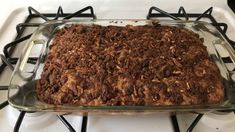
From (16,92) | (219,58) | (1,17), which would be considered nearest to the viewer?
(16,92)

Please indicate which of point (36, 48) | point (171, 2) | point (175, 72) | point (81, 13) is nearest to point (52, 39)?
point (36, 48)

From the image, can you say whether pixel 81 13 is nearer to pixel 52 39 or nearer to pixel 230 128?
pixel 52 39

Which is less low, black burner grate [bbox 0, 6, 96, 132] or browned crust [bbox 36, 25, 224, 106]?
black burner grate [bbox 0, 6, 96, 132]

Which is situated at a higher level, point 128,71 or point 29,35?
point 29,35

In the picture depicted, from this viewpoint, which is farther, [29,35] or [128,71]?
[29,35]

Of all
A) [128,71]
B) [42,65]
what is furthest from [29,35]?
[128,71]

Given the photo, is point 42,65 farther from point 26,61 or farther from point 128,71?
point 128,71

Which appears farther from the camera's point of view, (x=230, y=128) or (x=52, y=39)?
(x=52, y=39)

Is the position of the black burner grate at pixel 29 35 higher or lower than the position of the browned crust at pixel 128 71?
higher
